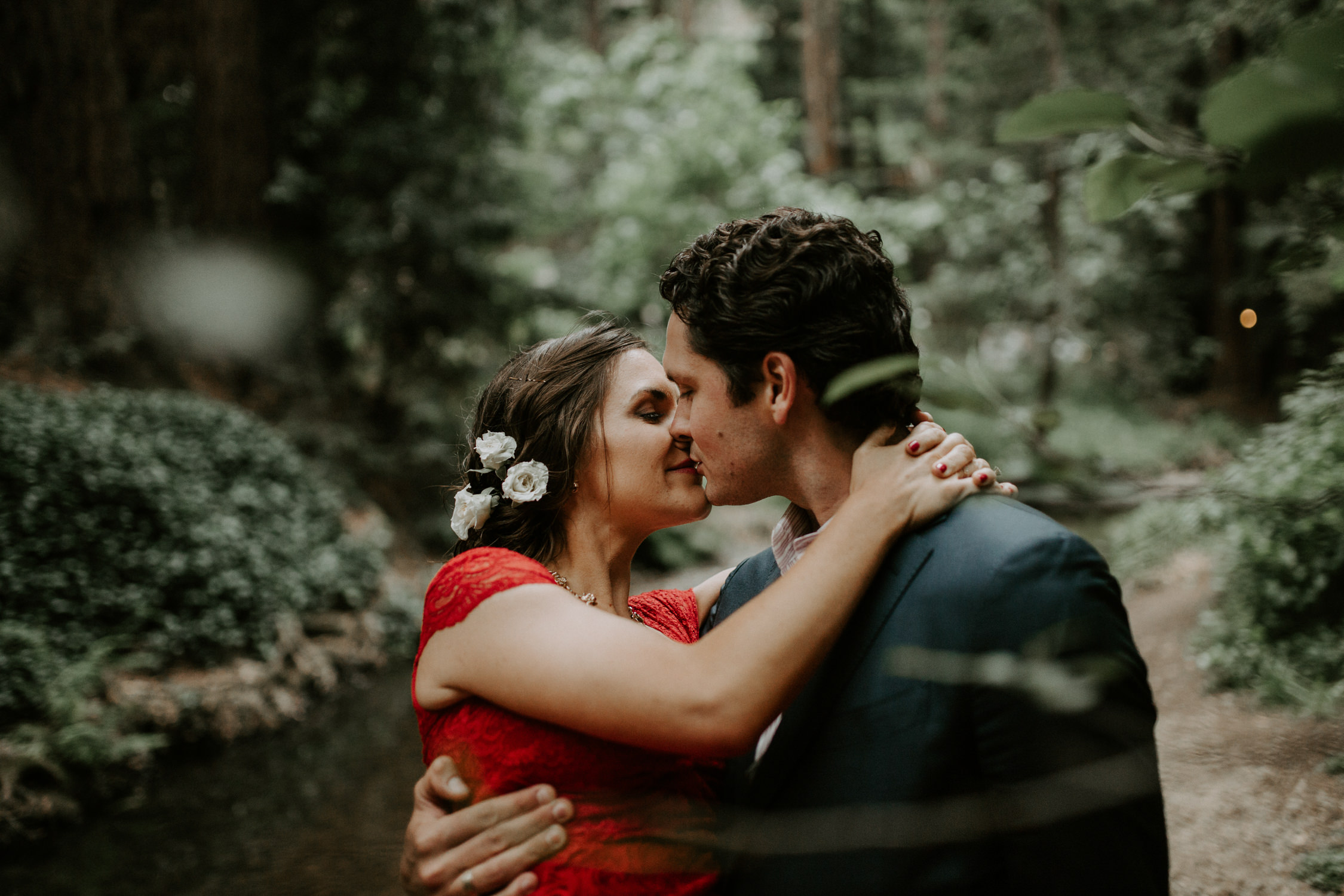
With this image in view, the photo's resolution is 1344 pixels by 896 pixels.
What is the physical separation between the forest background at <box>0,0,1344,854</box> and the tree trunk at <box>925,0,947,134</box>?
141 millimetres

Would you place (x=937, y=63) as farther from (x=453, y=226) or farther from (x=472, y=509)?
(x=472, y=509)

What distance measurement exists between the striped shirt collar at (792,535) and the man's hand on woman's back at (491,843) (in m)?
0.87

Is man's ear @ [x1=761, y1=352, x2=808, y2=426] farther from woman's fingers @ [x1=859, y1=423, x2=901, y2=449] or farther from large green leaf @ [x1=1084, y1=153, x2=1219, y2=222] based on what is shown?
large green leaf @ [x1=1084, y1=153, x2=1219, y2=222]

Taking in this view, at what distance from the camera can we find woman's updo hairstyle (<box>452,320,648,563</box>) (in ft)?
7.98

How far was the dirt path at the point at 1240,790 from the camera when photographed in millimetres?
3104

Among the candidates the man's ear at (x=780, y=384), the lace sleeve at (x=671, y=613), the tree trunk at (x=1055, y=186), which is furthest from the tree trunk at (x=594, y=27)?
the man's ear at (x=780, y=384)

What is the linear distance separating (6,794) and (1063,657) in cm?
600

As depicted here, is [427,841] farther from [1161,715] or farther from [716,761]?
[1161,715]

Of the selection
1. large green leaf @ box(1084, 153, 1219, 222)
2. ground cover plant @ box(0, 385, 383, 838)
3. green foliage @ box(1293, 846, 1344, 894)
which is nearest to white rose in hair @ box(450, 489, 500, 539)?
large green leaf @ box(1084, 153, 1219, 222)

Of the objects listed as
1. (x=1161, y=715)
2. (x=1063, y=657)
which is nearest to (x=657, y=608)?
(x=1063, y=657)

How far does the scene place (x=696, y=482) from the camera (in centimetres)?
243

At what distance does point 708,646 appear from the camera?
1.59 metres

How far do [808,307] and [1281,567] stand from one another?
15.4ft

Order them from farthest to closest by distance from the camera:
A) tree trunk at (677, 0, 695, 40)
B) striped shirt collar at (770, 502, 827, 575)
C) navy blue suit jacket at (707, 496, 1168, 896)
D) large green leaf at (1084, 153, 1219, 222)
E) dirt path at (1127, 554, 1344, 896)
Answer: tree trunk at (677, 0, 695, 40) → dirt path at (1127, 554, 1344, 896) → striped shirt collar at (770, 502, 827, 575) → navy blue suit jacket at (707, 496, 1168, 896) → large green leaf at (1084, 153, 1219, 222)
